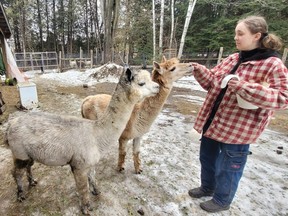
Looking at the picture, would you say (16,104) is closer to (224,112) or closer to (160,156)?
(160,156)

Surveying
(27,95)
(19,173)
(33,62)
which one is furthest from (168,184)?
(33,62)

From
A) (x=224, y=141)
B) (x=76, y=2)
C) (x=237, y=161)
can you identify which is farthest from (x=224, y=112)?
(x=76, y=2)

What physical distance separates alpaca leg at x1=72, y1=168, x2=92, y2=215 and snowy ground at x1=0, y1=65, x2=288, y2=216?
0.38ft

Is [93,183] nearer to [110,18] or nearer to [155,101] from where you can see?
[155,101]

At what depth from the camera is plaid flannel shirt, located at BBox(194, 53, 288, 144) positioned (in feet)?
5.02

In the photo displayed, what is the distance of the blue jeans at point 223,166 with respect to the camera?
2004 millimetres

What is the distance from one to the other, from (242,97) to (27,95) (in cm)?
581

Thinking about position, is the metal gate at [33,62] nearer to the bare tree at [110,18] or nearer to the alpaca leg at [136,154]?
the bare tree at [110,18]

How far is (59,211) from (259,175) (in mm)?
2944

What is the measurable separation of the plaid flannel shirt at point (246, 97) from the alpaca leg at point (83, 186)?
1349mm

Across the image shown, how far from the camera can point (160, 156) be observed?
359 cm

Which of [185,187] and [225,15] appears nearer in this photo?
[185,187]

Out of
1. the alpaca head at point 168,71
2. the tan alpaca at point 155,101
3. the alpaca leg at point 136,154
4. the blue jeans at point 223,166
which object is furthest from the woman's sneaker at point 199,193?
the alpaca head at point 168,71

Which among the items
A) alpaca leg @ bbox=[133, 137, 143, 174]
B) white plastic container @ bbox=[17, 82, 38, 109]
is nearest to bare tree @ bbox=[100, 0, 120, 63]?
white plastic container @ bbox=[17, 82, 38, 109]
